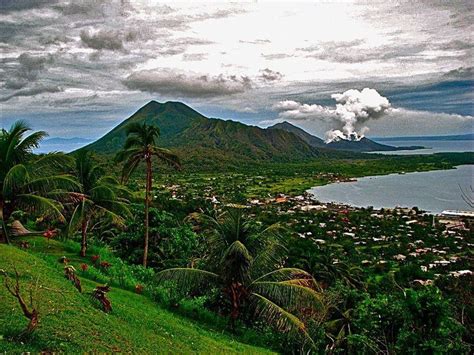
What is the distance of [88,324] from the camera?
743 centimetres

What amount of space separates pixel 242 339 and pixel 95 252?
781 centimetres

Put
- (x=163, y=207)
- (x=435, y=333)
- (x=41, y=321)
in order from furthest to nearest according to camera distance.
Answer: (x=163, y=207) → (x=435, y=333) → (x=41, y=321)

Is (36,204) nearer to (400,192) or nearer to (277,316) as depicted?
(277,316)

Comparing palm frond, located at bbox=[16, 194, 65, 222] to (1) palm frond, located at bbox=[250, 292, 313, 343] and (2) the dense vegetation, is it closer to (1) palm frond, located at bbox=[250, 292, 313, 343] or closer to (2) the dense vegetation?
(2) the dense vegetation

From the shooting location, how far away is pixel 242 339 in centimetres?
1129

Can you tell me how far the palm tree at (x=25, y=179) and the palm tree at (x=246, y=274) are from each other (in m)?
4.58

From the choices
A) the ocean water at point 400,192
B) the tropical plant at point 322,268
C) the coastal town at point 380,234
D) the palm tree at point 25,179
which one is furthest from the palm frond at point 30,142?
the ocean water at point 400,192

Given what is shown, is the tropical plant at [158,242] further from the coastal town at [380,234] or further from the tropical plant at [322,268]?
the coastal town at [380,234]

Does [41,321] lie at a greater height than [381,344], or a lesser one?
greater

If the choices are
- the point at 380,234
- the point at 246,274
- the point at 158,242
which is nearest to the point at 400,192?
the point at 380,234

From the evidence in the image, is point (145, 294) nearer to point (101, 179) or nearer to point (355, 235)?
point (101, 179)

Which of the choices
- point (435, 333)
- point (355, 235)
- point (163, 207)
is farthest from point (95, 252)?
point (355, 235)

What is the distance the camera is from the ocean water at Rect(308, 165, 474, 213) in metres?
81.8

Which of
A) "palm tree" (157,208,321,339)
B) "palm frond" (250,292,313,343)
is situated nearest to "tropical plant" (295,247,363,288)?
"palm tree" (157,208,321,339)
